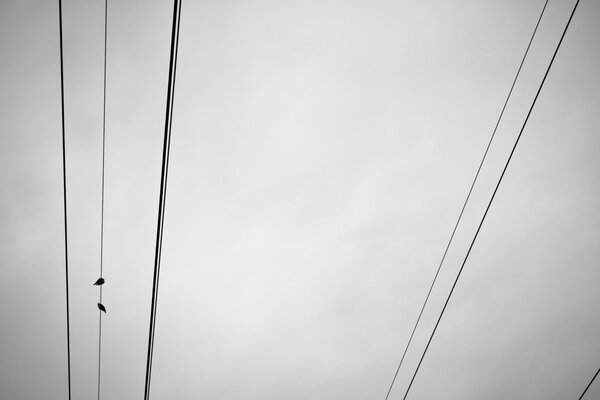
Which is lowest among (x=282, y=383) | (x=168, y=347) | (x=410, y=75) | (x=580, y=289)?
(x=282, y=383)

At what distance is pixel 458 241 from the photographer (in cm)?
1366

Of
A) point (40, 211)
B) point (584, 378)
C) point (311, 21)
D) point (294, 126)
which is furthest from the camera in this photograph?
point (584, 378)

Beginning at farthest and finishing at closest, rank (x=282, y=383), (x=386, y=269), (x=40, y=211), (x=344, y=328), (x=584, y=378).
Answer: (x=584, y=378)
(x=282, y=383)
(x=344, y=328)
(x=386, y=269)
(x=40, y=211)

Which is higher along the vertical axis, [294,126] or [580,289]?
[294,126]

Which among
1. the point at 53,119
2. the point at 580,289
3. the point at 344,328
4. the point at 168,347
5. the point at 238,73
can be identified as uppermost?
the point at 238,73

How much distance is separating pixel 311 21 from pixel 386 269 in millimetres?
8630

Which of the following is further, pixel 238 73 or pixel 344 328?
pixel 344 328

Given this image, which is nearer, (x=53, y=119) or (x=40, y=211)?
(x=53, y=119)

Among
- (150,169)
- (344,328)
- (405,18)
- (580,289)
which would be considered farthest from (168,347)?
(580,289)

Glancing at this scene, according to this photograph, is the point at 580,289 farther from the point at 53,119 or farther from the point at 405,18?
the point at 53,119

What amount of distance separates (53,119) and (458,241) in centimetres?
1346

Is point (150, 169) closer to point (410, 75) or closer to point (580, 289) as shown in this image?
point (410, 75)

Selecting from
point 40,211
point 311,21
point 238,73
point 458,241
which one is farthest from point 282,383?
point 311,21

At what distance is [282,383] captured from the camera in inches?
725
